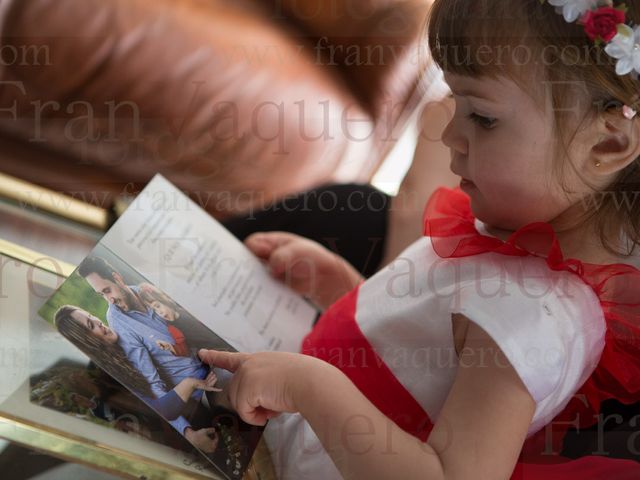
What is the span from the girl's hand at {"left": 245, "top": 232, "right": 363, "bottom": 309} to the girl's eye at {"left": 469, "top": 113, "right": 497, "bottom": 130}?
31 cm

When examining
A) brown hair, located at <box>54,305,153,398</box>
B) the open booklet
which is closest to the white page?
the open booklet

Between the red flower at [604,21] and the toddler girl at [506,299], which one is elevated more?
the red flower at [604,21]

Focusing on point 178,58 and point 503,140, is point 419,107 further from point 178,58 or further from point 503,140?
point 503,140

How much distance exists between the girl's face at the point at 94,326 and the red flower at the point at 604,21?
0.46m

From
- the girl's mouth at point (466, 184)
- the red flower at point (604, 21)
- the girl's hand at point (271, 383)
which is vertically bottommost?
the girl's hand at point (271, 383)

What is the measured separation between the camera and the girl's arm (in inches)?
21.6

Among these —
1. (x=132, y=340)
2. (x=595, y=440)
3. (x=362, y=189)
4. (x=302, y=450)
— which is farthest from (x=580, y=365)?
(x=362, y=189)

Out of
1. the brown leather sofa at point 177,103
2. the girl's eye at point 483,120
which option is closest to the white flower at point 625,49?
the girl's eye at point 483,120

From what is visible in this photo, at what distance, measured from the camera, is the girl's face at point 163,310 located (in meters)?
0.65

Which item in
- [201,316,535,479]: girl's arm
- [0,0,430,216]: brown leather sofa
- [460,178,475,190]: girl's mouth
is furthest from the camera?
[0,0,430,216]: brown leather sofa

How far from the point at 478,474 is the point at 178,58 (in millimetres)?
902

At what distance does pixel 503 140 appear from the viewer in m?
0.62

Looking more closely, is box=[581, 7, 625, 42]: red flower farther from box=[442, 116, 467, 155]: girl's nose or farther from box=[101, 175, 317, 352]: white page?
box=[101, 175, 317, 352]: white page

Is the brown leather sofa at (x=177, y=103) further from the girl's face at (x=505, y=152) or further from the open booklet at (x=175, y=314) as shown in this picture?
the girl's face at (x=505, y=152)
